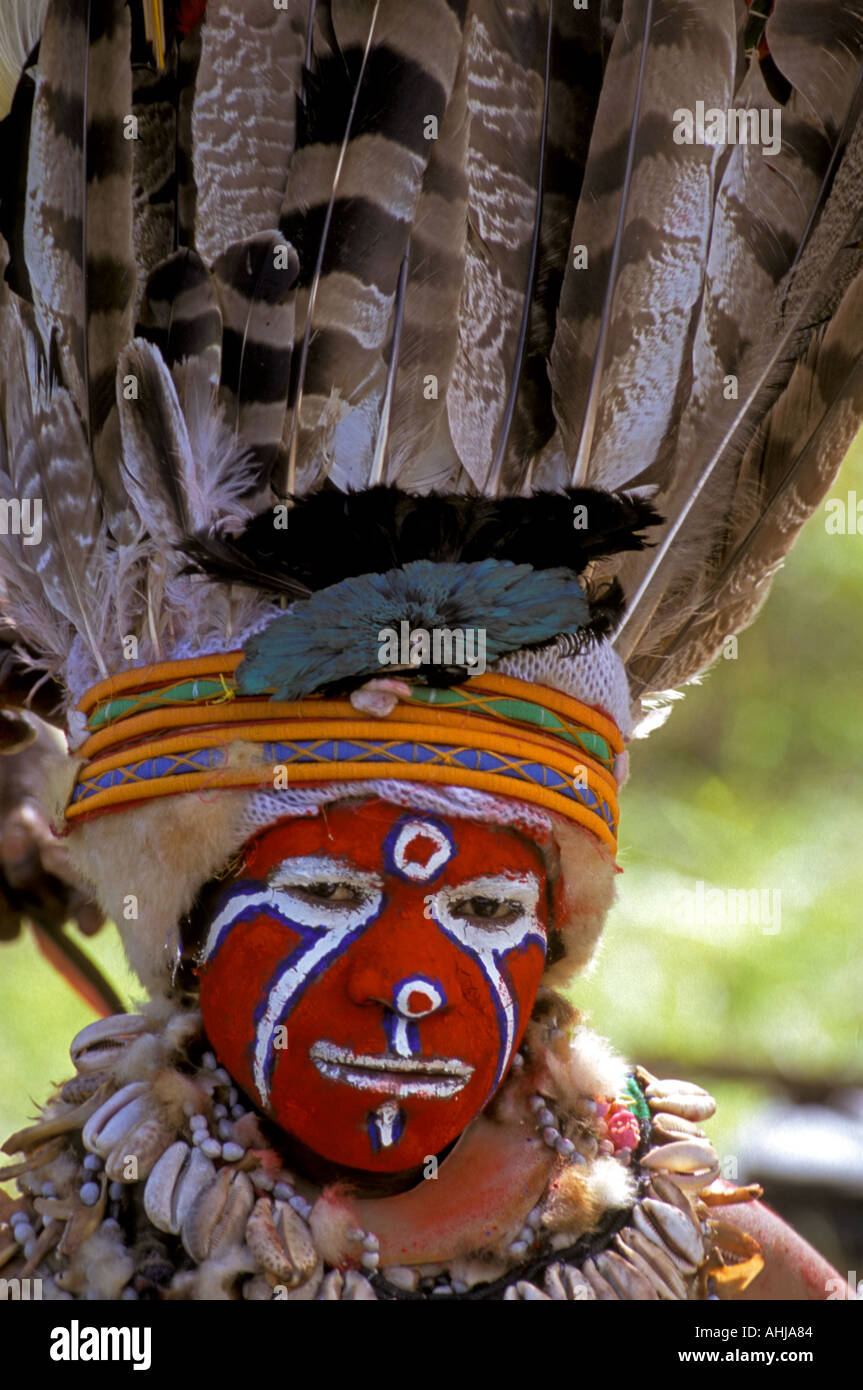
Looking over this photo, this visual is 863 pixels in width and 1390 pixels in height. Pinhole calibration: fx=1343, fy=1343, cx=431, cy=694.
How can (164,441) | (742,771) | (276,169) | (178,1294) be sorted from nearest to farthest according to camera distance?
(178,1294)
(164,441)
(276,169)
(742,771)

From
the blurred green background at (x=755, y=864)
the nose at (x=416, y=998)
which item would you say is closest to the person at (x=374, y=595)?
the nose at (x=416, y=998)

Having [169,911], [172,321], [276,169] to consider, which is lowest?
[169,911]

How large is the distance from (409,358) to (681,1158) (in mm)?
1402

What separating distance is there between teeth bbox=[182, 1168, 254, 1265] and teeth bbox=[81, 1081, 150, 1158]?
5.9 inches

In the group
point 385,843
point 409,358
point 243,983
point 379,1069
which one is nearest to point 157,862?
point 243,983

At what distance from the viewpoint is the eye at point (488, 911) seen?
199 centimetres

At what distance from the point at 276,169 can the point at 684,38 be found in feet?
2.33

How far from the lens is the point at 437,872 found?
1.96m

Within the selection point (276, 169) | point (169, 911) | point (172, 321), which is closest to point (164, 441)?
point (172, 321)

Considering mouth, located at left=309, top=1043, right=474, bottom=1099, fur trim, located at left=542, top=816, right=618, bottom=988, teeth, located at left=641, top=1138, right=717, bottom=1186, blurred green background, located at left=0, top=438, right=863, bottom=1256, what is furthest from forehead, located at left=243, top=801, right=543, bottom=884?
blurred green background, located at left=0, top=438, right=863, bottom=1256

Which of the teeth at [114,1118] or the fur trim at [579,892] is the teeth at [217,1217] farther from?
the fur trim at [579,892]

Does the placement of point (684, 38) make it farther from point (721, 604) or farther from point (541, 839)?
point (541, 839)

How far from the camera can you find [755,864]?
16.6ft
